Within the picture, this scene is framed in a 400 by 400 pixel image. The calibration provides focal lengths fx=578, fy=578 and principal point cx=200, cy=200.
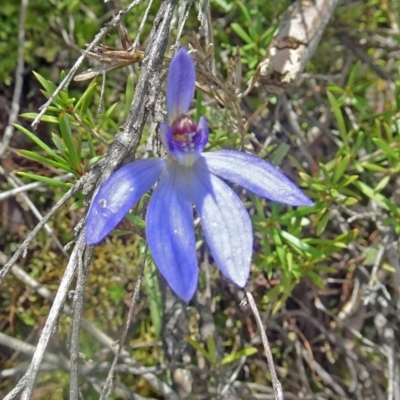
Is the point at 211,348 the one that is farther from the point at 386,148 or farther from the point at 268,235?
the point at 386,148

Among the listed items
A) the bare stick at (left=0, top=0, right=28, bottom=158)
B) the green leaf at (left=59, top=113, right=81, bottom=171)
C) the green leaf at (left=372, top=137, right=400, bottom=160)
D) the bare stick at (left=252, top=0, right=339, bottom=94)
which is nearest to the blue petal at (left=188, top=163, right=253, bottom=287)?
the green leaf at (left=59, top=113, right=81, bottom=171)

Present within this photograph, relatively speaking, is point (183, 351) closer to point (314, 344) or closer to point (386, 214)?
point (314, 344)

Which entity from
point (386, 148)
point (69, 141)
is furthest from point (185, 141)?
point (386, 148)

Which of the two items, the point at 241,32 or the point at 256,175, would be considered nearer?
the point at 256,175

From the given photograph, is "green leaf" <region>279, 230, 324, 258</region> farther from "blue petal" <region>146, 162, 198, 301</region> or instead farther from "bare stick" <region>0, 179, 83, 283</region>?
"bare stick" <region>0, 179, 83, 283</region>

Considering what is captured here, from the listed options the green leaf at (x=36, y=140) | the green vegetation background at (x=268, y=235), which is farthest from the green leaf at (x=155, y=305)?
the green leaf at (x=36, y=140)

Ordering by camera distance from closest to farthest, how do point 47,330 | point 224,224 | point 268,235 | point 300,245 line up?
1. point 47,330
2. point 224,224
3. point 300,245
4. point 268,235
